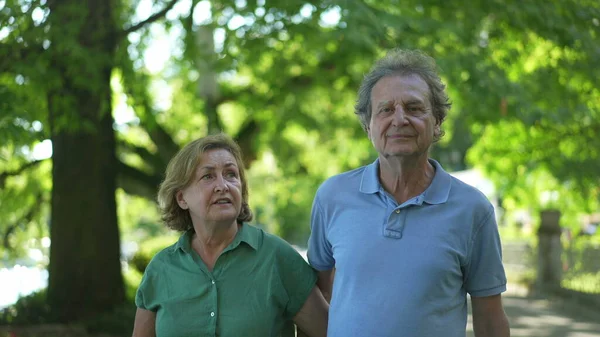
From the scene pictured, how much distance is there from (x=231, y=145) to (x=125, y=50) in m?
6.19

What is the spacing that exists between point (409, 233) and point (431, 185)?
0.21 m

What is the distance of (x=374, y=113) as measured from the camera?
3.20 m

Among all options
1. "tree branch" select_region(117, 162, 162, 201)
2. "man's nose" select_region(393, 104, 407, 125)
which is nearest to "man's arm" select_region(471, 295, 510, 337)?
"man's nose" select_region(393, 104, 407, 125)

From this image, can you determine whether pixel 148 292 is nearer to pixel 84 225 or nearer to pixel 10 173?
pixel 84 225

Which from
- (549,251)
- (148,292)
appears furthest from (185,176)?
(549,251)

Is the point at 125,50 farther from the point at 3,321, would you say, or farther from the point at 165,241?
the point at 165,241

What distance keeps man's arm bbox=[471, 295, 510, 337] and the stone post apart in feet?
52.3

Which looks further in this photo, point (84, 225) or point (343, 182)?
point (84, 225)

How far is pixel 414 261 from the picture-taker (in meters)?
3.03

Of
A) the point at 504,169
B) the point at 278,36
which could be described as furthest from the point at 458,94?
the point at 504,169

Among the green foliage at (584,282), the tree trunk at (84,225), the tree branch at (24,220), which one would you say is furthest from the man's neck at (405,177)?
the green foliage at (584,282)

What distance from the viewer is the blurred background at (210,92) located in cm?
864

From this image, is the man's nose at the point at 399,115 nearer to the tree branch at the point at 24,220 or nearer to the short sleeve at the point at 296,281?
the short sleeve at the point at 296,281

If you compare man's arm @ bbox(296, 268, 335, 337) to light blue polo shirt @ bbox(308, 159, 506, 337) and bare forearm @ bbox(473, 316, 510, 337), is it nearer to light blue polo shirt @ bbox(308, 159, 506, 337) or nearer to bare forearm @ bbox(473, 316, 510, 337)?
light blue polo shirt @ bbox(308, 159, 506, 337)
